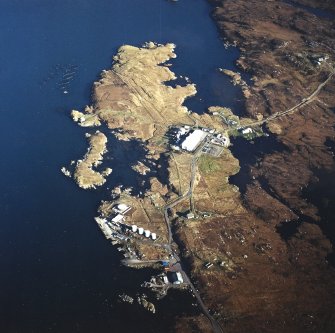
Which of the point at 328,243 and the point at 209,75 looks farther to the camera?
the point at 209,75

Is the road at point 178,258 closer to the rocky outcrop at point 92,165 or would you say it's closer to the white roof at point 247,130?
the white roof at point 247,130

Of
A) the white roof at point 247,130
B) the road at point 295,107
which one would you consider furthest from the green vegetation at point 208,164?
the road at point 295,107

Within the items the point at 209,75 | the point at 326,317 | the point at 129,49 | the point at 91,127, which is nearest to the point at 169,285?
the point at 326,317

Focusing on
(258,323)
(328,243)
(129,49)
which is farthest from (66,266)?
(129,49)

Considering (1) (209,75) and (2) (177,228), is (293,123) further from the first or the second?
(2) (177,228)

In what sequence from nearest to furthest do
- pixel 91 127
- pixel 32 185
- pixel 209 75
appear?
pixel 32 185 < pixel 91 127 < pixel 209 75

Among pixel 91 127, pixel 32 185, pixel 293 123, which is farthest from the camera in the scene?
pixel 293 123
